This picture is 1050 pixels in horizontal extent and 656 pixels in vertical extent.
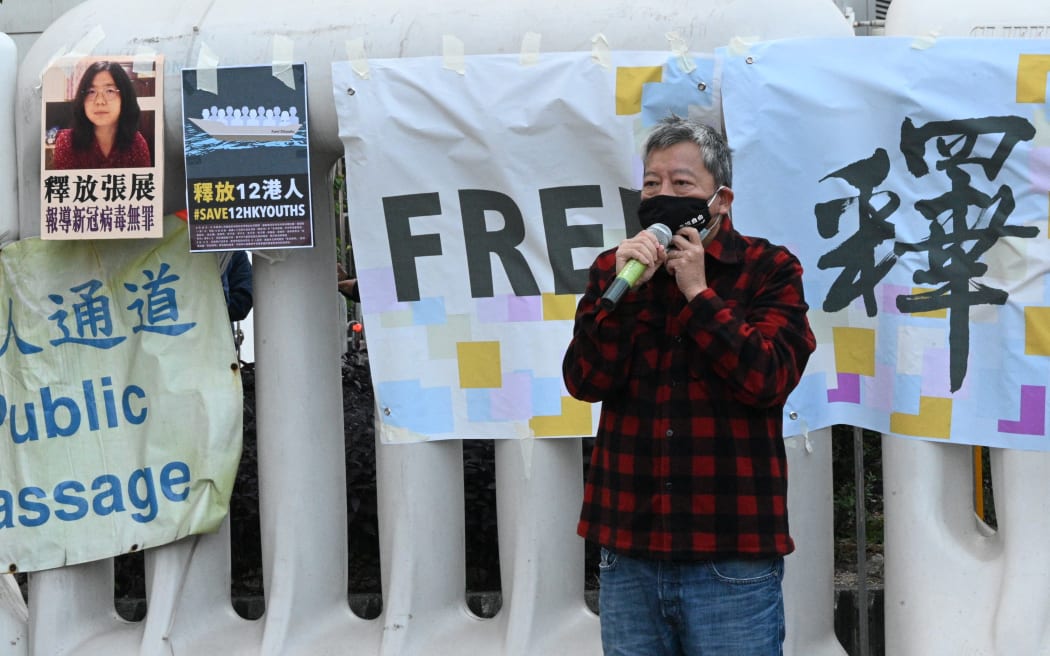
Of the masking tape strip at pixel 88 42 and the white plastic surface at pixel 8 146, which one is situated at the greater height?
the masking tape strip at pixel 88 42

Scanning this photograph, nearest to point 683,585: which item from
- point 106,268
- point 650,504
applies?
A: point 650,504

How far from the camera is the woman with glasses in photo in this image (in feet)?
14.3

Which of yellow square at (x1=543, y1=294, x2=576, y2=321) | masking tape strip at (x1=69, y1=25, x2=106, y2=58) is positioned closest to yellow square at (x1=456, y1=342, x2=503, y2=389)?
yellow square at (x1=543, y1=294, x2=576, y2=321)

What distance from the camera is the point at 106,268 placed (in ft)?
14.8

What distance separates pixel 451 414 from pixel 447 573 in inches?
20.7

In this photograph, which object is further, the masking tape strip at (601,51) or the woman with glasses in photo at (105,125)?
the woman with glasses in photo at (105,125)

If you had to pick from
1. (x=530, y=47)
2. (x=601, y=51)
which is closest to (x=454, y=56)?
(x=530, y=47)

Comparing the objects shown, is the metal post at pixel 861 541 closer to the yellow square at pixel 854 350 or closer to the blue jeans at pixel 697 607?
the yellow square at pixel 854 350

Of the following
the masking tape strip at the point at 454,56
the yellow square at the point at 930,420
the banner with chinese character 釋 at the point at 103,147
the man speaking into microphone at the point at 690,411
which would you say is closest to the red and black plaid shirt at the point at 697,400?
the man speaking into microphone at the point at 690,411

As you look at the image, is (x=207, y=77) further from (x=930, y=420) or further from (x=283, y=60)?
(x=930, y=420)

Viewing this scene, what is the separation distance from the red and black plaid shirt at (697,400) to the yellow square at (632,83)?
1.12 meters

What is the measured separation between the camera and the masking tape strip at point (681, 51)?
3.98 metres

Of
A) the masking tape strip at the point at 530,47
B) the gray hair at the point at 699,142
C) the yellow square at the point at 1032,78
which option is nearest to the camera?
the gray hair at the point at 699,142

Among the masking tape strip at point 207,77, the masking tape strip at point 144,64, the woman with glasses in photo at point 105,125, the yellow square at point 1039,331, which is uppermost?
the masking tape strip at point 144,64
